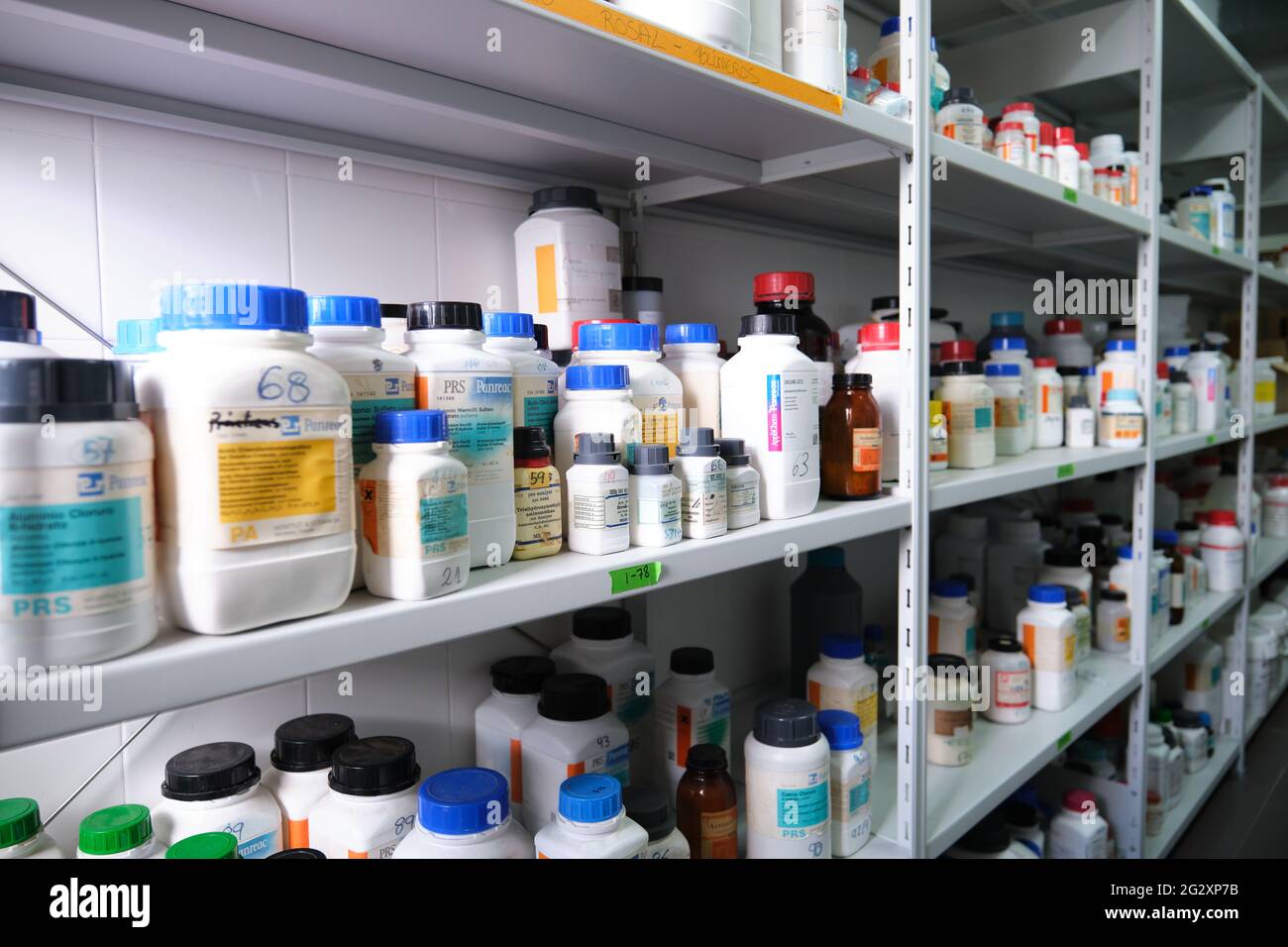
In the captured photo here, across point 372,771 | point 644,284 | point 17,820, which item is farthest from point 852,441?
point 17,820

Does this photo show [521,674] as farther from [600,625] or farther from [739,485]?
[739,485]

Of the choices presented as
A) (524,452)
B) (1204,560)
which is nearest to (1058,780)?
(1204,560)

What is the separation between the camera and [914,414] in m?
1.16

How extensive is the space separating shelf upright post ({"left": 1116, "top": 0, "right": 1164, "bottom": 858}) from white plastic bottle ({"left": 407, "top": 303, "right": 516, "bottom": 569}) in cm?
164

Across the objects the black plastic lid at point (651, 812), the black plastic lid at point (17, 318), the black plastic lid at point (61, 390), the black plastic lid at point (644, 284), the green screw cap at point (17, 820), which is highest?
the black plastic lid at point (644, 284)

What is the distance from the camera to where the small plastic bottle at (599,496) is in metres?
0.80

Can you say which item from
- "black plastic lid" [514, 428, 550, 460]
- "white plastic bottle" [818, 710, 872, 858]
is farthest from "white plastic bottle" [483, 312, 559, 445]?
"white plastic bottle" [818, 710, 872, 858]

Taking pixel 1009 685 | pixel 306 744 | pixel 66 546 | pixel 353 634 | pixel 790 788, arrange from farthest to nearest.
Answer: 1. pixel 1009 685
2. pixel 790 788
3. pixel 306 744
4. pixel 353 634
5. pixel 66 546

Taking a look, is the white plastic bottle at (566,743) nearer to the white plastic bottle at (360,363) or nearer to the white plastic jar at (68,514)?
the white plastic bottle at (360,363)

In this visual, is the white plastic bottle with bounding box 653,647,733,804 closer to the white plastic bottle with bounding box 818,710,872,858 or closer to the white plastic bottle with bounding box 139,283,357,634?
the white plastic bottle with bounding box 818,710,872,858

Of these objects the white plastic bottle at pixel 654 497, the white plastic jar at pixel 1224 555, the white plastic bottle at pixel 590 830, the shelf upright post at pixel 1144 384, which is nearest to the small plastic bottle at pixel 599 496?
the white plastic bottle at pixel 654 497

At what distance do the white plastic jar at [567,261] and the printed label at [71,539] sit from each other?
64cm

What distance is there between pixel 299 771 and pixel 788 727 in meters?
0.55
